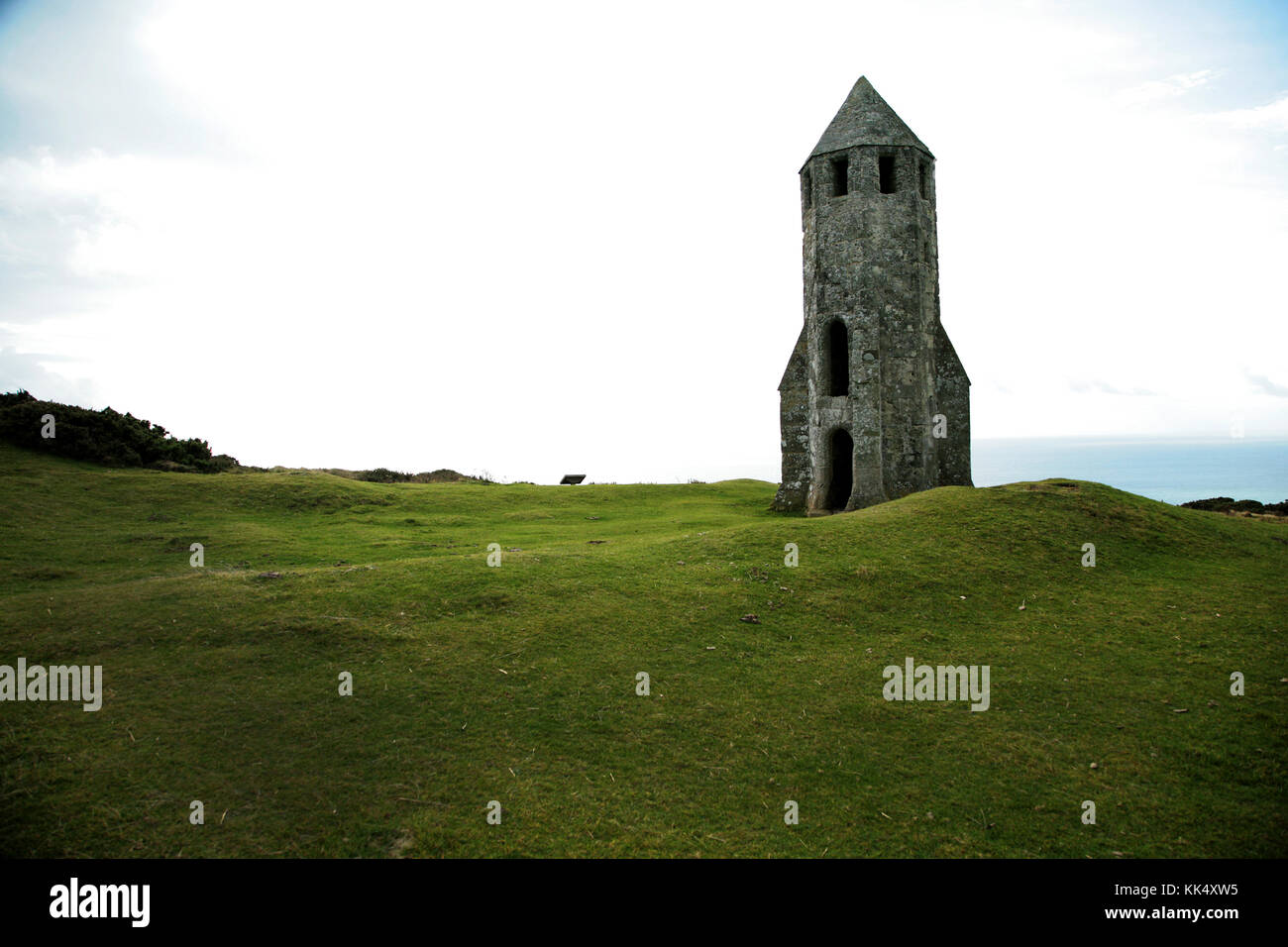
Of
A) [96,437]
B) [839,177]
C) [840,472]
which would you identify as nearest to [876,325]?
[840,472]

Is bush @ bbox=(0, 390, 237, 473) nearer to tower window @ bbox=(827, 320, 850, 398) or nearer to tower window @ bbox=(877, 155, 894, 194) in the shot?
tower window @ bbox=(827, 320, 850, 398)

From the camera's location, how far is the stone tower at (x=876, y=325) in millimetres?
27109

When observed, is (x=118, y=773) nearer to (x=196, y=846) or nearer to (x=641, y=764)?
(x=196, y=846)

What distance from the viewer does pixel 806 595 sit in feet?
46.9

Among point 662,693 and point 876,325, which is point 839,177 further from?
point 662,693

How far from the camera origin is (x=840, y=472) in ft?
95.2

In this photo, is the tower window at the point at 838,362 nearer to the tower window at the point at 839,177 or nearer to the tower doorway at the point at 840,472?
the tower doorway at the point at 840,472

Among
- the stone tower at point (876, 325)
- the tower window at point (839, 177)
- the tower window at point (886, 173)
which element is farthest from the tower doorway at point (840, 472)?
the tower window at point (886, 173)

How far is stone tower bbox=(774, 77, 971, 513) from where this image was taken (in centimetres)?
2711

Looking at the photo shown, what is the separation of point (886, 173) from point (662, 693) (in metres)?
24.3

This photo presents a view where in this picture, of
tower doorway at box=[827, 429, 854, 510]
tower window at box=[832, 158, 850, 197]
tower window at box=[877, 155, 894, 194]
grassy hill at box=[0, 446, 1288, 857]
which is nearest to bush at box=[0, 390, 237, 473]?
grassy hill at box=[0, 446, 1288, 857]

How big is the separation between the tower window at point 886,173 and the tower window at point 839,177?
125 centimetres

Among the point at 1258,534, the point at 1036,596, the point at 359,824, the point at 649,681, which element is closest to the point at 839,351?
the point at 1258,534

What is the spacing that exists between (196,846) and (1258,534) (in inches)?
955
